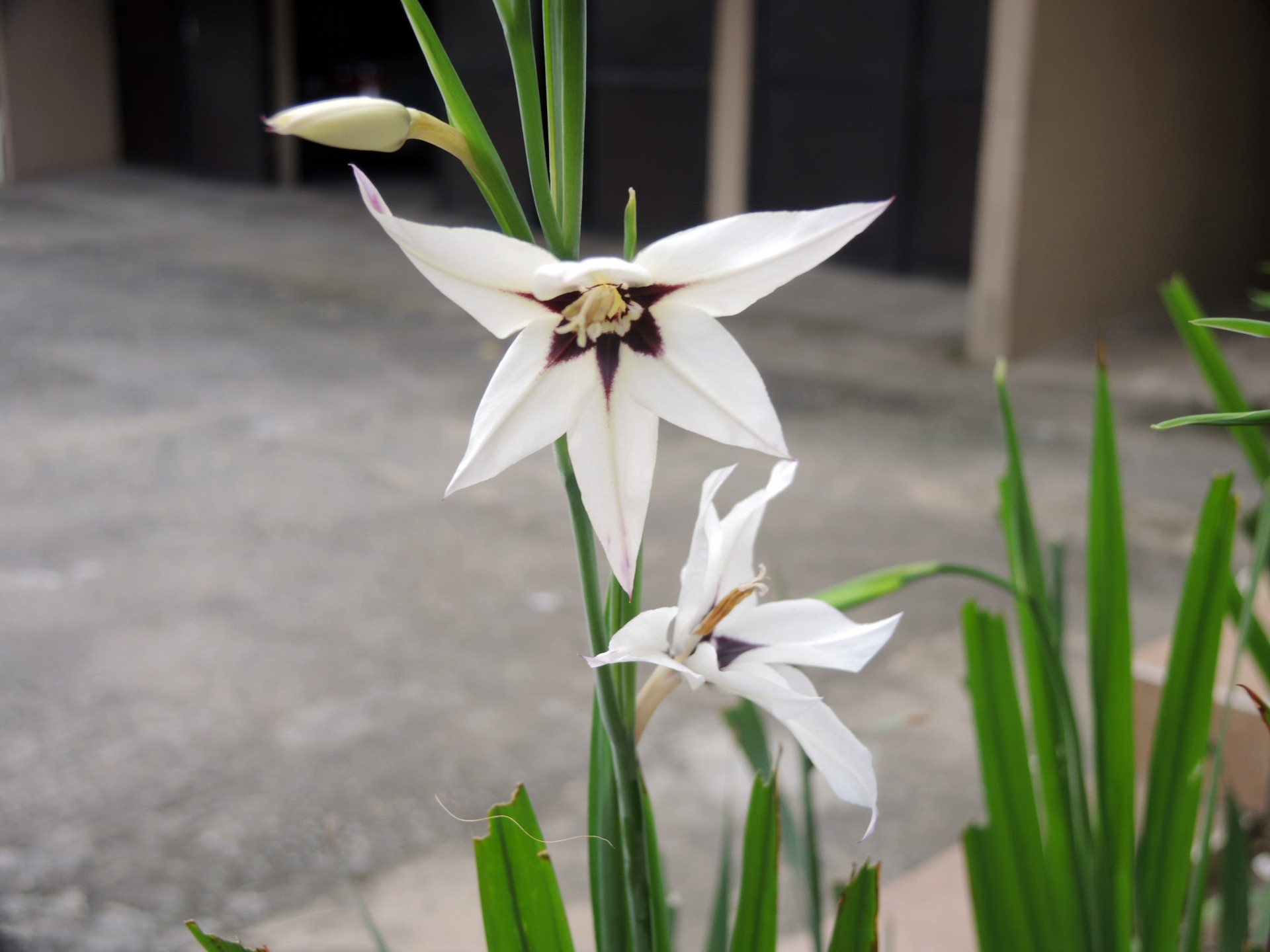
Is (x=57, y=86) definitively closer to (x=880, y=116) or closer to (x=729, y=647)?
(x=880, y=116)

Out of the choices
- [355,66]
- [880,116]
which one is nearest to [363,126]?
[880,116]

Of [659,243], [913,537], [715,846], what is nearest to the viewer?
[659,243]

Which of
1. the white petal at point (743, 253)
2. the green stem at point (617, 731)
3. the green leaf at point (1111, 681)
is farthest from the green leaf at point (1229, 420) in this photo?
the green leaf at point (1111, 681)

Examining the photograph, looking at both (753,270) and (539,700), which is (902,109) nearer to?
(539,700)

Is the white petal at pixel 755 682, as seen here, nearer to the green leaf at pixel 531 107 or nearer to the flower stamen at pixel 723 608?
the flower stamen at pixel 723 608

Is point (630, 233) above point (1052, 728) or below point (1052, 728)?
above

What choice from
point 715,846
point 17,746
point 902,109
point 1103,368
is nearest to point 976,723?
point 1103,368

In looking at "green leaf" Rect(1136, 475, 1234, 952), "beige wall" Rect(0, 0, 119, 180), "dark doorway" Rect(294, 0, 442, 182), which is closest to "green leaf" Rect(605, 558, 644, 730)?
"green leaf" Rect(1136, 475, 1234, 952)
